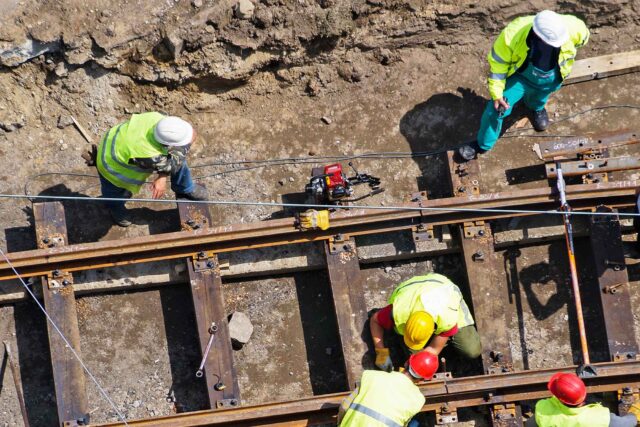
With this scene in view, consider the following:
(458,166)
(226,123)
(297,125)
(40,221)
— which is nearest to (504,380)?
(458,166)

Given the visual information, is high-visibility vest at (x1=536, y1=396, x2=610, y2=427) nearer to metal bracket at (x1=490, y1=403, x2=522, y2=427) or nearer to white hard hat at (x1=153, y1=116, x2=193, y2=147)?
metal bracket at (x1=490, y1=403, x2=522, y2=427)

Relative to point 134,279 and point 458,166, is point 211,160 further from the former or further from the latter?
point 458,166

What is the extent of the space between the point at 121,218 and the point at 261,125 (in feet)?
5.61

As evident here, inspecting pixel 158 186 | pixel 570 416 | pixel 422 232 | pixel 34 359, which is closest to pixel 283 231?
pixel 158 186

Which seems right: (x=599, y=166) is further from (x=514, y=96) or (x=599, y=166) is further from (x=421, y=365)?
(x=421, y=365)

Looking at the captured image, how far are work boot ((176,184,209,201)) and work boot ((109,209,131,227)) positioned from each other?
0.57 m

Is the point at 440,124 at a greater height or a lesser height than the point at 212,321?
greater

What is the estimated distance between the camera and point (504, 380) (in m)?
7.24

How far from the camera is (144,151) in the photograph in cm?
698

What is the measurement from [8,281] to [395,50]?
450 cm

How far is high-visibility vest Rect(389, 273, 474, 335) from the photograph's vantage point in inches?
273

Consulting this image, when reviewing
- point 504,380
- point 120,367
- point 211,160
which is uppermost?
point 211,160

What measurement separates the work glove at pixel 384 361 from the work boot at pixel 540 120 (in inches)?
110

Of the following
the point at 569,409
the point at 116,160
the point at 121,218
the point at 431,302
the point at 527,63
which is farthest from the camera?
the point at 121,218
